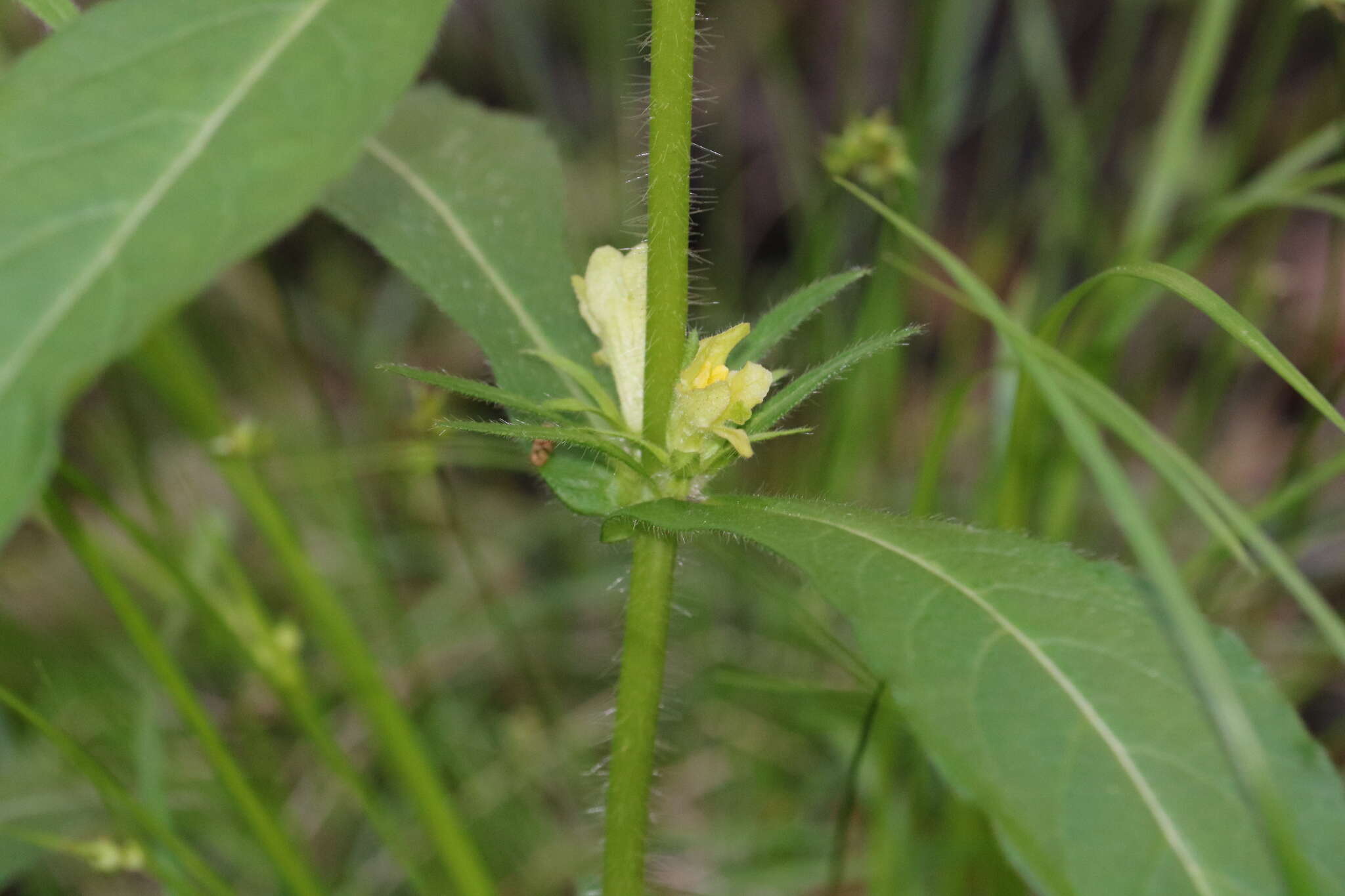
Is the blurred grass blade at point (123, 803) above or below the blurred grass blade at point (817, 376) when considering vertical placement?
below

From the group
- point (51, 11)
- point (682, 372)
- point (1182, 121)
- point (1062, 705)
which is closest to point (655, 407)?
point (682, 372)

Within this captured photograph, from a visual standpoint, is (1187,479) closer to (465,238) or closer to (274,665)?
(465,238)

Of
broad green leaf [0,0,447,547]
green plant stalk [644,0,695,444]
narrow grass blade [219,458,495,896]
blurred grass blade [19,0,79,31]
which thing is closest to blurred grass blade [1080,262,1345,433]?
green plant stalk [644,0,695,444]

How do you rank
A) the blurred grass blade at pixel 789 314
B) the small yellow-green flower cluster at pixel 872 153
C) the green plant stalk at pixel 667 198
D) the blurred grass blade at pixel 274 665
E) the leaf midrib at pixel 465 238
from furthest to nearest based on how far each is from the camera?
Result: the small yellow-green flower cluster at pixel 872 153, the blurred grass blade at pixel 274 665, the leaf midrib at pixel 465 238, the blurred grass blade at pixel 789 314, the green plant stalk at pixel 667 198

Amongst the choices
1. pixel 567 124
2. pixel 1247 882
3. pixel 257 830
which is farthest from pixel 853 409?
pixel 567 124

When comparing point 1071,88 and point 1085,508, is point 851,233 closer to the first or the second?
point 1085,508

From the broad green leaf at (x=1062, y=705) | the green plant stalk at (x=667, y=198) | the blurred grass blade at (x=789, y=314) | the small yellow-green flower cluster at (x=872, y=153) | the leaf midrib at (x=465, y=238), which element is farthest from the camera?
the small yellow-green flower cluster at (x=872, y=153)

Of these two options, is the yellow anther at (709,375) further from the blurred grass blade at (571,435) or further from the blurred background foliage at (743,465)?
the blurred background foliage at (743,465)

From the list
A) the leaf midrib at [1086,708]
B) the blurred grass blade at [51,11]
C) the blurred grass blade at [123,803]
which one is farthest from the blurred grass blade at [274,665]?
the leaf midrib at [1086,708]
